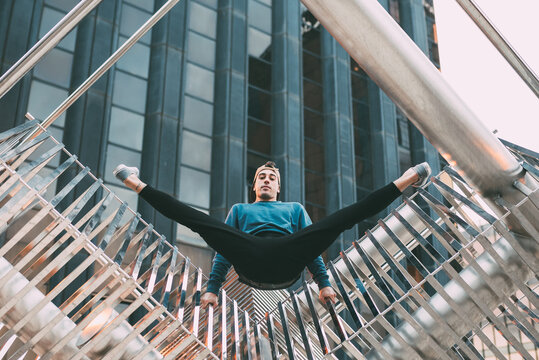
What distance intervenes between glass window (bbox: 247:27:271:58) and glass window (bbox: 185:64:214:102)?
8.61 feet

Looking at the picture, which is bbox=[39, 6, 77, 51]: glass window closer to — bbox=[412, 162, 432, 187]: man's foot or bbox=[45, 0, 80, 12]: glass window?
bbox=[45, 0, 80, 12]: glass window

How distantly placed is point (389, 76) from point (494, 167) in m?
1.01

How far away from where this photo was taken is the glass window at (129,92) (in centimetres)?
1920

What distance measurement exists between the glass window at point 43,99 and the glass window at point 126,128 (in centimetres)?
155

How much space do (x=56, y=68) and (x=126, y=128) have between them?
2689 millimetres

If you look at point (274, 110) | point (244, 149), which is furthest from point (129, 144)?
point (274, 110)

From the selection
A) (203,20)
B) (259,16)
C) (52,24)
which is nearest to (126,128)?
(52,24)

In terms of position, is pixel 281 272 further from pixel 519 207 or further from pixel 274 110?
pixel 274 110

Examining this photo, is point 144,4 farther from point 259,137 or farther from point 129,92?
point 259,137

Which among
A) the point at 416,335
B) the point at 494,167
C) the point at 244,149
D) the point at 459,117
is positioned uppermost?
the point at 244,149

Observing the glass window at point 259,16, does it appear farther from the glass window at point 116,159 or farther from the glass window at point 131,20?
the glass window at point 116,159

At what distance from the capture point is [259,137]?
74.3 feet

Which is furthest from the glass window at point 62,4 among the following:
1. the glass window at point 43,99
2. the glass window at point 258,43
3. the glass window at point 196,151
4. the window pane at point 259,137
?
the window pane at point 259,137

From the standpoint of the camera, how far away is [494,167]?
4.03 metres
